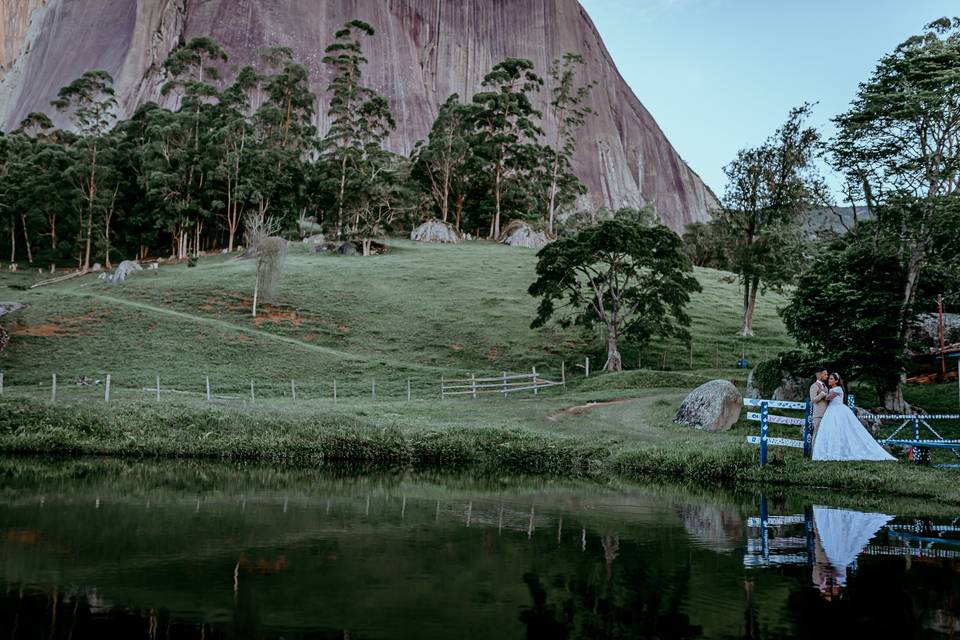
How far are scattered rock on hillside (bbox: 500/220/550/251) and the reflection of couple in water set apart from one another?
203ft

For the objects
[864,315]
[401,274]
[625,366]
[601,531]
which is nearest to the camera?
[601,531]

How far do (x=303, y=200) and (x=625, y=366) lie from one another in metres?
47.0

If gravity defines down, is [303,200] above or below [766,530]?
above

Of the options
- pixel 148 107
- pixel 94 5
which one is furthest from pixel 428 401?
pixel 94 5

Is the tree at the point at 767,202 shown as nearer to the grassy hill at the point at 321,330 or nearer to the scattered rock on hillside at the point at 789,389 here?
the grassy hill at the point at 321,330

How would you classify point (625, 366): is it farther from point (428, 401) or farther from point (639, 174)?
point (639, 174)

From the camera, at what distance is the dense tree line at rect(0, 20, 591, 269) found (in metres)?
66.1

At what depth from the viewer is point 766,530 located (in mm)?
11773

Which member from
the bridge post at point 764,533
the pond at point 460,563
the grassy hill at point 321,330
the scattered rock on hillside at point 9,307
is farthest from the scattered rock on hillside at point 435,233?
the bridge post at point 764,533

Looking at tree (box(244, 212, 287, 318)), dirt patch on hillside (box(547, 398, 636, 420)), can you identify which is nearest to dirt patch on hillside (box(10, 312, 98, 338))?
tree (box(244, 212, 287, 318))

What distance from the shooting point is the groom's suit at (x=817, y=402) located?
1670cm

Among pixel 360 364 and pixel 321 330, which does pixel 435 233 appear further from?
pixel 360 364

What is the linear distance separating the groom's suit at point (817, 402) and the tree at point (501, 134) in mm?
63221

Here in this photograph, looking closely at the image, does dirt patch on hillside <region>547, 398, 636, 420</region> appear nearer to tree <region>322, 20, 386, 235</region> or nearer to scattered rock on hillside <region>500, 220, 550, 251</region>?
scattered rock on hillside <region>500, 220, 550, 251</region>
